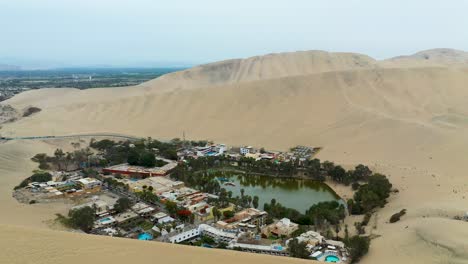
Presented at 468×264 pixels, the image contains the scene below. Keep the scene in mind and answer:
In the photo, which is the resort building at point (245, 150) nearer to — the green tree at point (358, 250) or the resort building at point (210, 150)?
the resort building at point (210, 150)

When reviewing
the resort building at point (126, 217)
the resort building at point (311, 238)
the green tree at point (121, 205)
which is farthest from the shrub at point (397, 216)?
the green tree at point (121, 205)

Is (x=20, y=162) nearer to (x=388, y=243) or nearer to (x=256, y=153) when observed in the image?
(x=256, y=153)

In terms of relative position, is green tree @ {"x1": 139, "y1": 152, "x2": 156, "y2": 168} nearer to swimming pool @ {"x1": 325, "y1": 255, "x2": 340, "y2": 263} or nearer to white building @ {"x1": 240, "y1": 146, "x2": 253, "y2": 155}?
white building @ {"x1": 240, "y1": 146, "x2": 253, "y2": 155}

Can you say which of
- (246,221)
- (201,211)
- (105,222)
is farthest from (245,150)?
(105,222)

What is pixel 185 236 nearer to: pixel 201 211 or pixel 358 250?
pixel 201 211

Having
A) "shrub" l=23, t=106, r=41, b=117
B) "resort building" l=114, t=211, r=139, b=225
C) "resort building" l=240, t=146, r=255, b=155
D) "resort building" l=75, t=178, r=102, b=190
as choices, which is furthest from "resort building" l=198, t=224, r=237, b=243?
"shrub" l=23, t=106, r=41, b=117

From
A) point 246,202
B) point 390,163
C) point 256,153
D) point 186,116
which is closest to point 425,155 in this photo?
point 390,163
